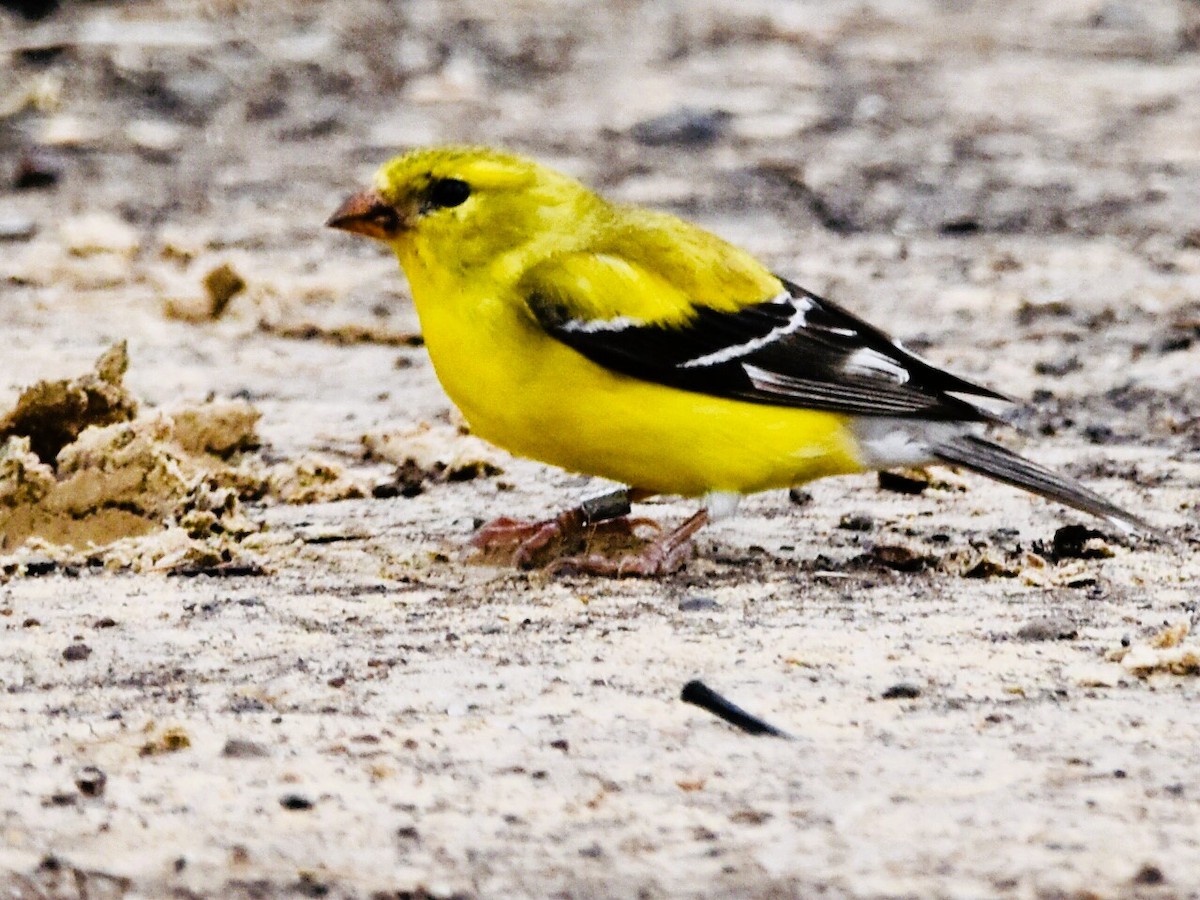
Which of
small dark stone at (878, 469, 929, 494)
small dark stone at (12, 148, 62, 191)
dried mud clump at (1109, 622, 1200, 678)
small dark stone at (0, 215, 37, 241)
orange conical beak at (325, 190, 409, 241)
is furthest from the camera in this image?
small dark stone at (12, 148, 62, 191)

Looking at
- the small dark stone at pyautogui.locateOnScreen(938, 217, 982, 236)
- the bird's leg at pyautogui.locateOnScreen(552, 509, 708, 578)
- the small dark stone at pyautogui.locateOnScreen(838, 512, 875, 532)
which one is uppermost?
the small dark stone at pyautogui.locateOnScreen(938, 217, 982, 236)

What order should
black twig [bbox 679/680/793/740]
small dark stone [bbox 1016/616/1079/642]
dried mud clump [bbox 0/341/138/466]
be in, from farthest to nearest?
dried mud clump [bbox 0/341/138/466], small dark stone [bbox 1016/616/1079/642], black twig [bbox 679/680/793/740]

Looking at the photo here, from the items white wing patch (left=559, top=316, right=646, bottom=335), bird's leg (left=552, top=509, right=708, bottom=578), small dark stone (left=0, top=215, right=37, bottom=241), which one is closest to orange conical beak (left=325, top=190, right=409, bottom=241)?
white wing patch (left=559, top=316, right=646, bottom=335)

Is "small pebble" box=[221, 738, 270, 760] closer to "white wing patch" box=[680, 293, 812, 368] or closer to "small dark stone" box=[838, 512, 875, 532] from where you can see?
"white wing patch" box=[680, 293, 812, 368]

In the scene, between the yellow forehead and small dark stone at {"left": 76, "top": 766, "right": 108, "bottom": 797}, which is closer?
small dark stone at {"left": 76, "top": 766, "right": 108, "bottom": 797}

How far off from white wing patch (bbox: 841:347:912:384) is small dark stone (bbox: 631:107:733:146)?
5.58 meters

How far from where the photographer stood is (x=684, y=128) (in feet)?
37.1

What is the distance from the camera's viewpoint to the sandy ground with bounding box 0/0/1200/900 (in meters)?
3.54

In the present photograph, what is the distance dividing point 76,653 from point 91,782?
0.86 meters

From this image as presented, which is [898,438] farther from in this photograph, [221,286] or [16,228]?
[16,228]

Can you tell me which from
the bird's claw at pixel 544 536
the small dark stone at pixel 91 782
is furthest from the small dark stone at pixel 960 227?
the small dark stone at pixel 91 782

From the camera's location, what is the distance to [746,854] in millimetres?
3412

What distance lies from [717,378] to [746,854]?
2227 millimetres

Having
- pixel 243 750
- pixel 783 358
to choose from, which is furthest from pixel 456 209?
pixel 243 750
